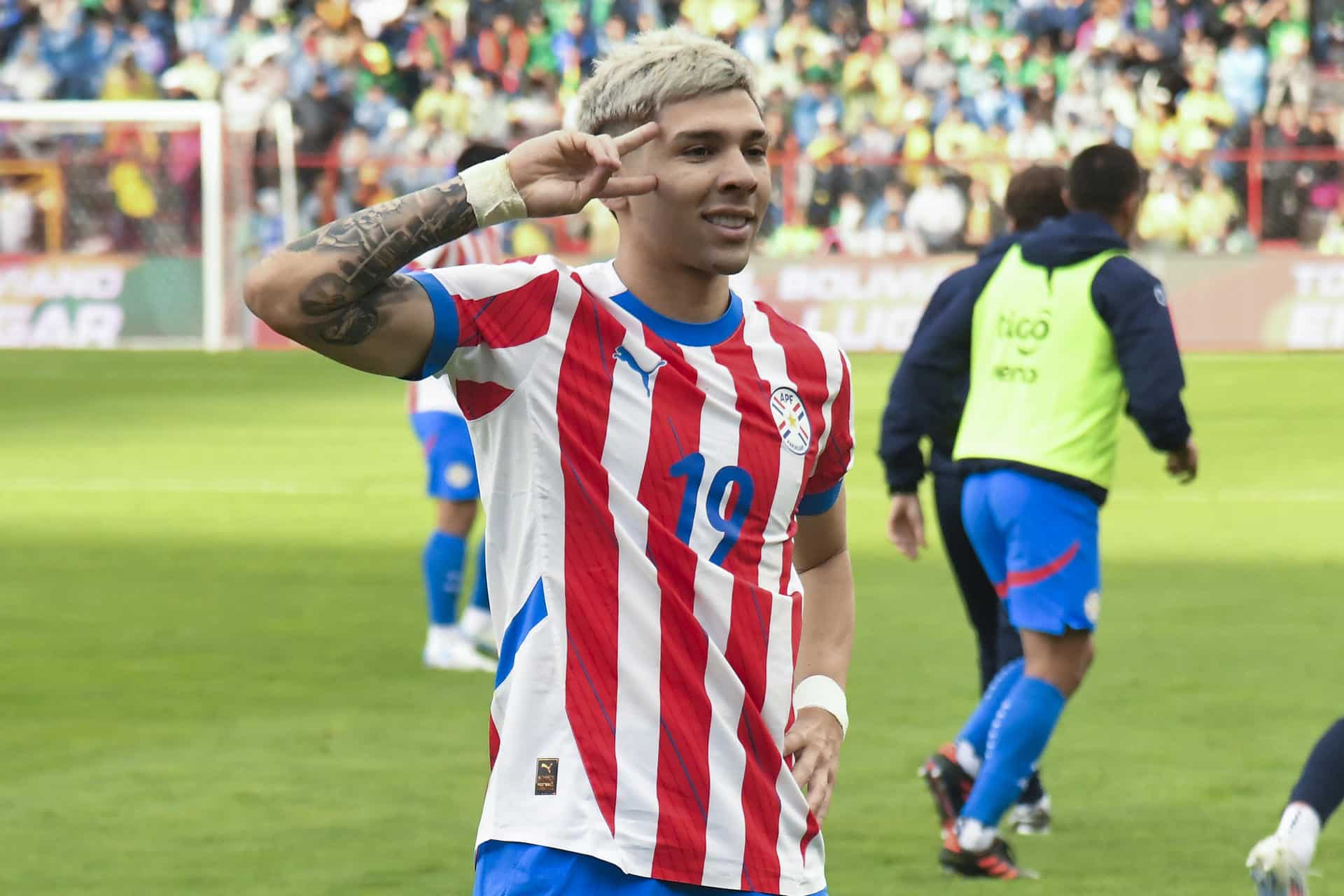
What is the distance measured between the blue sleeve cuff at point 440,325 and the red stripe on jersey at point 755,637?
436mm

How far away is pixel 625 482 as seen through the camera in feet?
10.6

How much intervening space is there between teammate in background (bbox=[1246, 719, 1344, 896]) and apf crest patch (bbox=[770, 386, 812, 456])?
192 cm

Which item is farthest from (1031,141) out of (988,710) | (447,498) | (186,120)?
(988,710)

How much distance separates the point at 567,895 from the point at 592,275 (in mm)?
932

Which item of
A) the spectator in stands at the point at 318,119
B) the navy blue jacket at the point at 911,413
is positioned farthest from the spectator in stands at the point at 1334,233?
the navy blue jacket at the point at 911,413

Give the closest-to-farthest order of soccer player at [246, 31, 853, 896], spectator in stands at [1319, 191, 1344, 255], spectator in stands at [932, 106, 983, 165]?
soccer player at [246, 31, 853, 896] < spectator in stands at [1319, 191, 1344, 255] < spectator in stands at [932, 106, 983, 165]

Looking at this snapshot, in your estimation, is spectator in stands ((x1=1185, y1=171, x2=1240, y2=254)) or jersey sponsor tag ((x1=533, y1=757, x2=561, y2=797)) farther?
spectator in stands ((x1=1185, y1=171, x2=1240, y2=254))

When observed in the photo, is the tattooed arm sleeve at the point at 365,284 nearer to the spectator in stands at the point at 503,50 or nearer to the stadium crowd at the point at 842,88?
the stadium crowd at the point at 842,88

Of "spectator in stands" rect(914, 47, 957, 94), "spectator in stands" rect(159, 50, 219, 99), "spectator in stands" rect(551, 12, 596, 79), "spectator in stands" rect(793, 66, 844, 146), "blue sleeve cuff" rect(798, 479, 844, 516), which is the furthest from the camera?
"spectator in stands" rect(551, 12, 596, 79)

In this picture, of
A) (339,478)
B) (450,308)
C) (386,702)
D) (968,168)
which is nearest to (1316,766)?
(450,308)

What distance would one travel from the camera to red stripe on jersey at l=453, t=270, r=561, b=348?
10.3 feet

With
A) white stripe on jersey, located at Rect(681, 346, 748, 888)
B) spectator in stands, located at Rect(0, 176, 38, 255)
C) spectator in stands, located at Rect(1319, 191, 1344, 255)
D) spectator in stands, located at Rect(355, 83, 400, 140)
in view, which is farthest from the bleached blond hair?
spectator in stands, located at Rect(355, 83, 400, 140)

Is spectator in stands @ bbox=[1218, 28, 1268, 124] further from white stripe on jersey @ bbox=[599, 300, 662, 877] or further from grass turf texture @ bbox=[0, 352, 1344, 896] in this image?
white stripe on jersey @ bbox=[599, 300, 662, 877]

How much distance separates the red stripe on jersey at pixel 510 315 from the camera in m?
3.15
